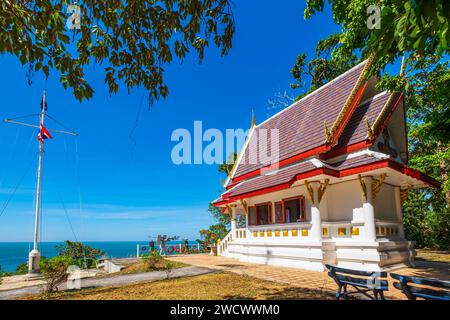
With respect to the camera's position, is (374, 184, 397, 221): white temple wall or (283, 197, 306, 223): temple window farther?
(283, 197, 306, 223): temple window

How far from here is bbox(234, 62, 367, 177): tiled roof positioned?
1333 cm

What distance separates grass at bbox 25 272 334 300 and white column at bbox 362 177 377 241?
13.5 ft

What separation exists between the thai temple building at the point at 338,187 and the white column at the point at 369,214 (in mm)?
34

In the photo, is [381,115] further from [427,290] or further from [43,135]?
[43,135]

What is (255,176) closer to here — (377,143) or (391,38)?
(377,143)

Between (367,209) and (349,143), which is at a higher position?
(349,143)

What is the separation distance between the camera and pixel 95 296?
7.45 meters

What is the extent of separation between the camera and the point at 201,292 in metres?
7.42

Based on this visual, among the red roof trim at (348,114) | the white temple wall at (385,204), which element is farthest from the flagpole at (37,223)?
the white temple wall at (385,204)

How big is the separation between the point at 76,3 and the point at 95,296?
6.81 metres

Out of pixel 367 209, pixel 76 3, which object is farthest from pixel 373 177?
pixel 76 3

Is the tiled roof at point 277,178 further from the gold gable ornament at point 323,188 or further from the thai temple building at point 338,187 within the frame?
the gold gable ornament at point 323,188

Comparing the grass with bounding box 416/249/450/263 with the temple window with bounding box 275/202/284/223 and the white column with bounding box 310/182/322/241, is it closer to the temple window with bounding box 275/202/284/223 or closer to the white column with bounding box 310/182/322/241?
the white column with bounding box 310/182/322/241

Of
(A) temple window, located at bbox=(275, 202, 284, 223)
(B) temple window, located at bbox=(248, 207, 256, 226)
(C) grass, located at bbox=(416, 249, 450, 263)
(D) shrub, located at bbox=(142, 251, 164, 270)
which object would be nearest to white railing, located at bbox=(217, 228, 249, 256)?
(B) temple window, located at bbox=(248, 207, 256, 226)
